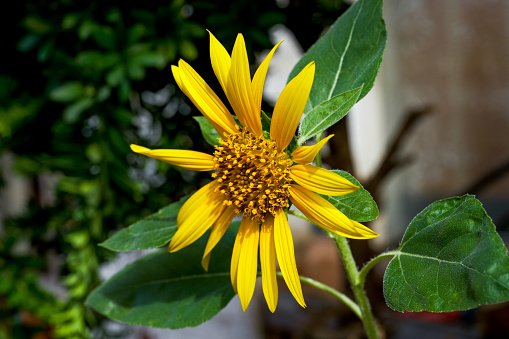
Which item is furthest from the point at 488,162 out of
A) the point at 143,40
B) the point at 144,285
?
the point at 144,285

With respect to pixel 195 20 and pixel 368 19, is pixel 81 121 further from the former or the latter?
pixel 368 19

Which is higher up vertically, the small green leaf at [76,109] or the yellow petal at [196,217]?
the yellow petal at [196,217]

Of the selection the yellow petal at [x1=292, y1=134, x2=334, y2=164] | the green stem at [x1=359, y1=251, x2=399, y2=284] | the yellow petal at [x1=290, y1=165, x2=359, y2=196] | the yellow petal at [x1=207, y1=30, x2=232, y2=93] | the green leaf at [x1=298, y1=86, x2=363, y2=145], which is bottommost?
the green stem at [x1=359, y1=251, x2=399, y2=284]

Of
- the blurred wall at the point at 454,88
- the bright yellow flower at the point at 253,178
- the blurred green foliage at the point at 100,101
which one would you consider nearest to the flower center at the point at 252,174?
the bright yellow flower at the point at 253,178

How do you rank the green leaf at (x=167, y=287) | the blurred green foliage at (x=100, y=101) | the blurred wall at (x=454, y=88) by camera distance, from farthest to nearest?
1. the blurred wall at (x=454, y=88)
2. the blurred green foliage at (x=100, y=101)
3. the green leaf at (x=167, y=287)

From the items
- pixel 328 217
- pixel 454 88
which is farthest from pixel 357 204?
pixel 454 88

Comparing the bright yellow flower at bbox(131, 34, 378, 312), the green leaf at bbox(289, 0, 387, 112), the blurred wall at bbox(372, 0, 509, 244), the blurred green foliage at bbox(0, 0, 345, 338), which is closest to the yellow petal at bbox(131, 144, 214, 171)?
the bright yellow flower at bbox(131, 34, 378, 312)

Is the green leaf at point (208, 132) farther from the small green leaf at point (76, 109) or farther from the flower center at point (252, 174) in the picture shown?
the small green leaf at point (76, 109)

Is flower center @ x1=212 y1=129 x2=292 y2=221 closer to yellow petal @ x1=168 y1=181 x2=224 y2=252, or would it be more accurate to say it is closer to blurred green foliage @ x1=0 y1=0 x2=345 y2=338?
yellow petal @ x1=168 y1=181 x2=224 y2=252
